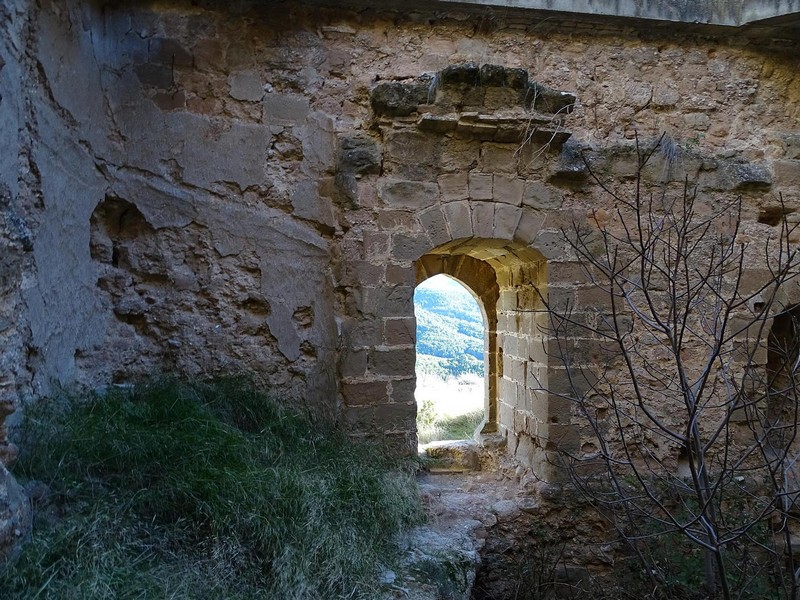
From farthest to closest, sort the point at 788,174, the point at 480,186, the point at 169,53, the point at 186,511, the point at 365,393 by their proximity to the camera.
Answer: the point at 788,174
the point at 480,186
the point at 365,393
the point at 169,53
the point at 186,511

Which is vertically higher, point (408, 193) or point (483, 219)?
point (408, 193)

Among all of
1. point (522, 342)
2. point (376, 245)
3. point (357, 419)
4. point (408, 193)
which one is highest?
point (408, 193)

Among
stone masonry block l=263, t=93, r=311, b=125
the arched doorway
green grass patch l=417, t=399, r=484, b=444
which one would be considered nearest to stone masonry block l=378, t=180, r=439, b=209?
the arched doorway

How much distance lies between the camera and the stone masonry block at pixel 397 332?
4.60 meters

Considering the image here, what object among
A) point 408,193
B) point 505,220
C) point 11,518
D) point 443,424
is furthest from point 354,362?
point 443,424

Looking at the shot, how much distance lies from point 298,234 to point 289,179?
38 centimetres

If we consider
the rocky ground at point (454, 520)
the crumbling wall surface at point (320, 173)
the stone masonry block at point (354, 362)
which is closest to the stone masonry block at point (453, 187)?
the crumbling wall surface at point (320, 173)

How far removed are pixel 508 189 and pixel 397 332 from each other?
1261mm

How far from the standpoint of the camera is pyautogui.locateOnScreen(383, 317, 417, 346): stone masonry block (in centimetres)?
460

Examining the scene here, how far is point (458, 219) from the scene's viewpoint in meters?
4.65

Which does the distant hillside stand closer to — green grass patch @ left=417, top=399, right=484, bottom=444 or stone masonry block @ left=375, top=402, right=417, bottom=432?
green grass patch @ left=417, top=399, right=484, bottom=444

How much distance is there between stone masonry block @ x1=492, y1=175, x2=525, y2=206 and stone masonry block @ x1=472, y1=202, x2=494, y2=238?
0.09 m

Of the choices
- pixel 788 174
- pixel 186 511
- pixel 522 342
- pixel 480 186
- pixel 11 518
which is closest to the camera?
pixel 11 518

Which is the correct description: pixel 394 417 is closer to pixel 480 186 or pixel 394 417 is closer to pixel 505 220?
pixel 505 220
